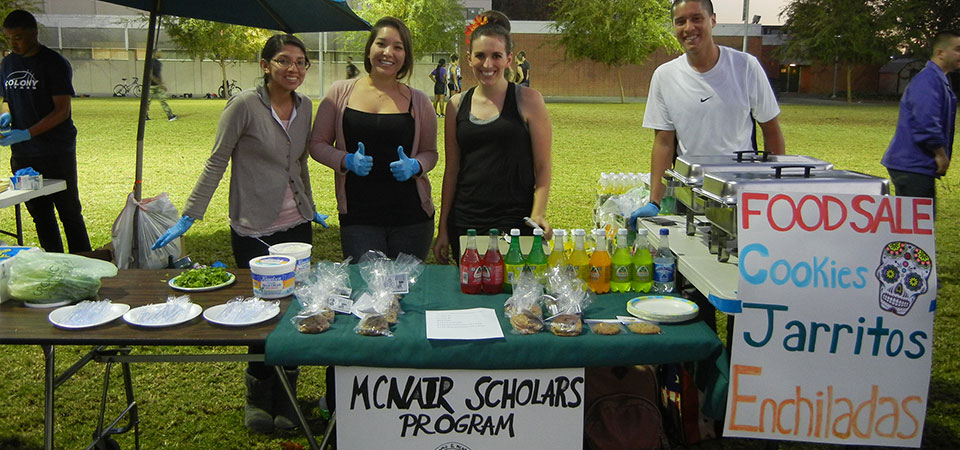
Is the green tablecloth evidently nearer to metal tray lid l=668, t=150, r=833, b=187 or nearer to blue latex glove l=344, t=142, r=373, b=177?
metal tray lid l=668, t=150, r=833, b=187

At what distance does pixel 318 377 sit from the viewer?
12.7 ft

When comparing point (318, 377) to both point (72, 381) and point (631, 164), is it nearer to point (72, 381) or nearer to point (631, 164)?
point (72, 381)

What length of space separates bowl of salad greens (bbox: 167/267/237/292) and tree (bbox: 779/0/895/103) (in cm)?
3739

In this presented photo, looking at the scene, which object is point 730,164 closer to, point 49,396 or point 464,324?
point 464,324

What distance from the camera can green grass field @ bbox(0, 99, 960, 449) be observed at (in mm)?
3322

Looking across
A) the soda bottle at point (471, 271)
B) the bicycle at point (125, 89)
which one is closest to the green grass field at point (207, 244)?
the soda bottle at point (471, 271)

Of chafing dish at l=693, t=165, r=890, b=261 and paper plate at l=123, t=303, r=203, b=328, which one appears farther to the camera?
chafing dish at l=693, t=165, r=890, b=261

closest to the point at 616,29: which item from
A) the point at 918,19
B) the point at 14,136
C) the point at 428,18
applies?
the point at 428,18

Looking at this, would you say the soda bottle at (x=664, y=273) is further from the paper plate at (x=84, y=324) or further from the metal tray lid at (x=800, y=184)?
the paper plate at (x=84, y=324)

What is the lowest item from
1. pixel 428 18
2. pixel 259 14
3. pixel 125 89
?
pixel 259 14

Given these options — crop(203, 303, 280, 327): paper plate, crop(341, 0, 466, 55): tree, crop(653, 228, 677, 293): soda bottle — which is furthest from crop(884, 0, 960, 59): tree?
crop(203, 303, 280, 327): paper plate

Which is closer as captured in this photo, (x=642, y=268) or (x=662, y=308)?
(x=662, y=308)

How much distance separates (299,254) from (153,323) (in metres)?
0.60

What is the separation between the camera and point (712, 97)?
3398 millimetres
